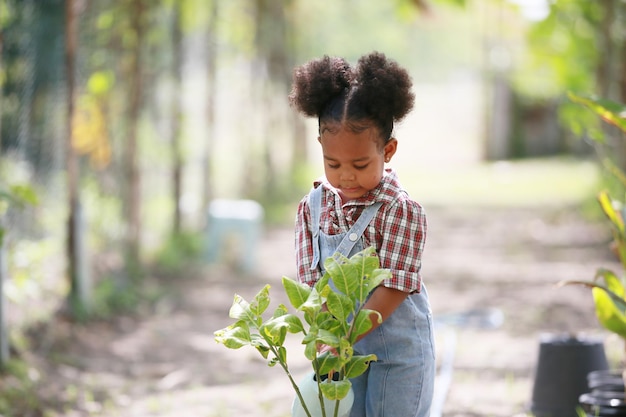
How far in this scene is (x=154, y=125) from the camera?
9836mm

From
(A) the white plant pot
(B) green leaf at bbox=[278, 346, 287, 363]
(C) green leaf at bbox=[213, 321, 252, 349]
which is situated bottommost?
(A) the white plant pot

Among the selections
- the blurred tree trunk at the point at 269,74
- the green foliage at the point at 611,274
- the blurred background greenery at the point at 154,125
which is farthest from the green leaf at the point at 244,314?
the blurred tree trunk at the point at 269,74

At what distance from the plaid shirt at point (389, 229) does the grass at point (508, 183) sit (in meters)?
11.3

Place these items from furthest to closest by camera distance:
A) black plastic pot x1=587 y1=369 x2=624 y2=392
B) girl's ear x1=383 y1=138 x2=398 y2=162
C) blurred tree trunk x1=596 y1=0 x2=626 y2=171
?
Result: blurred tree trunk x1=596 y1=0 x2=626 y2=171 < black plastic pot x1=587 y1=369 x2=624 y2=392 < girl's ear x1=383 y1=138 x2=398 y2=162

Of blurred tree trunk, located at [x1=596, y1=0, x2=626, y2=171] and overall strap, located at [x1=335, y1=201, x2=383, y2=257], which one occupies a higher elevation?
blurred tree trunk, located at [x1=596, y1=0, x2=626, y2=171]

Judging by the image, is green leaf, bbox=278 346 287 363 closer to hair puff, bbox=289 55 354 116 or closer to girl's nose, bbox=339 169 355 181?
girl's nose, bbox=339 169 355 181

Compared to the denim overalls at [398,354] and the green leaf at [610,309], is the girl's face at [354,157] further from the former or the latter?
the green leaf at [610,309]

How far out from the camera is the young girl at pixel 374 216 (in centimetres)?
267

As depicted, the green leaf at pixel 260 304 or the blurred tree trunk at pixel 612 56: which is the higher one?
the blurred tree trunk at pixel 612 56

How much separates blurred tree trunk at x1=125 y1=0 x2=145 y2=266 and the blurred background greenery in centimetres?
1

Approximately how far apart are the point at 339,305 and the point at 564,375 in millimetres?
2290

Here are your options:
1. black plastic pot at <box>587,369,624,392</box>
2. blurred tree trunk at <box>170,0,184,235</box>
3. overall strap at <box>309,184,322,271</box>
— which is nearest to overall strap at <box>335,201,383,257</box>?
overall strap at <box>309,184,322,271</box>

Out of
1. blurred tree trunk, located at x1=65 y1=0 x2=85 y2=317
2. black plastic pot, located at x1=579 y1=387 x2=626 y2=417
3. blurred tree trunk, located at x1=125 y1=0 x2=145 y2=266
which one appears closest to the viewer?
black plastic pot, located at x1=579 y1=387 x2=626 y2=417

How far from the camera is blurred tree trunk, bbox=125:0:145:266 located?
8.30 m
